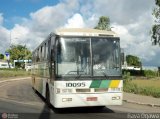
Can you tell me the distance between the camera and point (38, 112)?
15.3m

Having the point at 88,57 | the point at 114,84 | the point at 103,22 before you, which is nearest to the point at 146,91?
the point at 114,84

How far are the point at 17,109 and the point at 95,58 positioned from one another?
13.4ft

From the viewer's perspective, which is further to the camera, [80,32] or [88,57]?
[80,32]

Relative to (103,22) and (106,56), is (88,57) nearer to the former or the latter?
(106,56)

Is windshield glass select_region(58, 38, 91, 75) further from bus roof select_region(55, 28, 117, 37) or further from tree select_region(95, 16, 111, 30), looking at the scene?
tree select_region(95, 16, 111, 30)

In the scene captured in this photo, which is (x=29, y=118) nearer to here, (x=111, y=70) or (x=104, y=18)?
(x=111, y=70)

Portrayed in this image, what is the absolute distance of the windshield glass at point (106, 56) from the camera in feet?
48.8

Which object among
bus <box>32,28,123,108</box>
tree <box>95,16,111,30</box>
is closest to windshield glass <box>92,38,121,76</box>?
bus <box>32,28,123,108</box>

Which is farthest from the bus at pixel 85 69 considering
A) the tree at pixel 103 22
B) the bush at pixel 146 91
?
the tree at pixel 103 22

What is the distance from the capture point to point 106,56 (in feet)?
49.5

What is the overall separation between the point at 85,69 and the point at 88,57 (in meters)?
0.49

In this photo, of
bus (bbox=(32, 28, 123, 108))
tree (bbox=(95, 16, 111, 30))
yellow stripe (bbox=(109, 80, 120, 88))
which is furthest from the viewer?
tree (bbox=(95, 16, 111, 30))

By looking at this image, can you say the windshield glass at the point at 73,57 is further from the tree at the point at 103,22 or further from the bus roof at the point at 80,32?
the tree at the point at 103,22

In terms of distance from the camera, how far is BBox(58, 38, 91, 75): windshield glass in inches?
576
